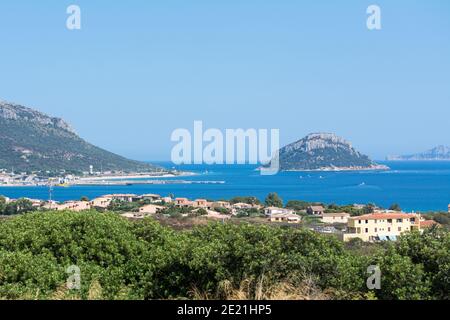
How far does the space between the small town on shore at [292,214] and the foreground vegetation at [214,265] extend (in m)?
12.3

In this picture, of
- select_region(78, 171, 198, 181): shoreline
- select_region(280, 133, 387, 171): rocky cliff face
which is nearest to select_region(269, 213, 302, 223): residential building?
select_region(280, 133, 387, 171): rocky cliff face

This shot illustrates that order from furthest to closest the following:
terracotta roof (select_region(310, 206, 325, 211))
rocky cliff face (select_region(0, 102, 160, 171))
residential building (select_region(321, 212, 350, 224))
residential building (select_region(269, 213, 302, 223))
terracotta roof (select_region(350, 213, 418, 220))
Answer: rocky cliff face (select_region(0, 102, 160, 171)) < terracotta roof (select_region(310, 206, 325, 211)) < residential building (select_region(321, 212, 350, 224)) < residential building (select_region(269, 213, 302, 223)) < terracotta roof (select_region(350, 213, 418, 220))

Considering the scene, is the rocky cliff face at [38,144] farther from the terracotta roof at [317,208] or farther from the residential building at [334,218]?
the residential building at [334,218]

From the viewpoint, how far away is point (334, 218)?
39.1m

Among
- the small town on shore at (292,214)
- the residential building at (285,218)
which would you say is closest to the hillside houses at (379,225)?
the small town on shore at (292,214)

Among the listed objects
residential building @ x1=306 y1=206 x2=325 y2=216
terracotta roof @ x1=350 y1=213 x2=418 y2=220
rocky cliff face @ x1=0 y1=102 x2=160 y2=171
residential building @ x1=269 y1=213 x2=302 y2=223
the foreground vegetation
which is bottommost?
residential building @ x1=306 y1=206 x2=325 y2=216

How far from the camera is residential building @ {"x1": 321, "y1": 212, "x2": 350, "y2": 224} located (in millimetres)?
38406

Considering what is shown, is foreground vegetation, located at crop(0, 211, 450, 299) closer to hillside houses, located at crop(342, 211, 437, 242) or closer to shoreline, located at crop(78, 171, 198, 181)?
hillside houses, located at crop(342, 211, 437, 242)

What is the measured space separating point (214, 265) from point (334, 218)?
107ft

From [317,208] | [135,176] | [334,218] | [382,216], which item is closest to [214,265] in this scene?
[382,216]

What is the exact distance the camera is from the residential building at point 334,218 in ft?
126

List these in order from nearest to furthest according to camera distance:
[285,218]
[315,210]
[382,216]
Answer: [382,216], [285,218], [315,210]

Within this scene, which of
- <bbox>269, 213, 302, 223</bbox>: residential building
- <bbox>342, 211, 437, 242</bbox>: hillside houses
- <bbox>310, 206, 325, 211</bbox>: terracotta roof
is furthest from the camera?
<bbox>310, 206, 325, 211</bbox>: terracotta roof

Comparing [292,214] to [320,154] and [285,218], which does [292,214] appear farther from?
[320,154]
